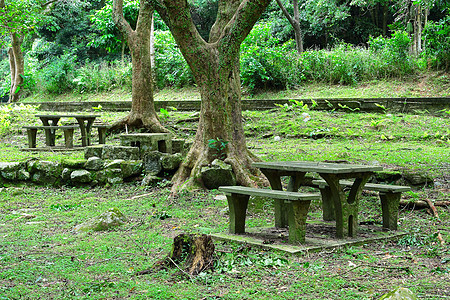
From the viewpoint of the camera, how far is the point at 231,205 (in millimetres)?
5152

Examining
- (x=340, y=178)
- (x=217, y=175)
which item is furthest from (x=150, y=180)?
(x=340, y=178)

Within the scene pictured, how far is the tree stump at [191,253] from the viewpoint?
3939mm

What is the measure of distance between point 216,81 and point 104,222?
294 cm

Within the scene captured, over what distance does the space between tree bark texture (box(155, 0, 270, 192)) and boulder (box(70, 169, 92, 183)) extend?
5.45 feet

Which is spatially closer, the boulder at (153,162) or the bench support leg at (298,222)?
the bench support leg at (298,222)

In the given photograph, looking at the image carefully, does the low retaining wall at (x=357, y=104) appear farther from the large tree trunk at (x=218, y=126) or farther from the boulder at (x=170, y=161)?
the boulder at (x=170, y=161)

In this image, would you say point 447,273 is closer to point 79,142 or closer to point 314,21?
point 79,142

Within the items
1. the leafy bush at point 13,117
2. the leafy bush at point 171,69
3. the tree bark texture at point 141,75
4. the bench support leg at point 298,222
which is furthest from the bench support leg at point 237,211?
the leafy bush at point 171,69

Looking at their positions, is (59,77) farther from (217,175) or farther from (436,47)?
(217,175)

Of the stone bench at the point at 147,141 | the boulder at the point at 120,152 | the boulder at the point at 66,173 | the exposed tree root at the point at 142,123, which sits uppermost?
the exposed tree root at the point at 142,123

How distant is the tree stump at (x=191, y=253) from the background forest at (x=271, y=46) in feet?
21.7

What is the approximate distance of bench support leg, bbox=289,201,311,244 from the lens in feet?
15.1

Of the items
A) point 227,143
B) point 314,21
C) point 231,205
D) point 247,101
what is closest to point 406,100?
point 247,101

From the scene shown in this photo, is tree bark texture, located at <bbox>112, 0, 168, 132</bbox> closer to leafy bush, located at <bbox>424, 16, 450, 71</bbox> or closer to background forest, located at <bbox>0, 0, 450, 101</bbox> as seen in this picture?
background forest, located at <bbox>0, 0, 450, 101</bbox>
